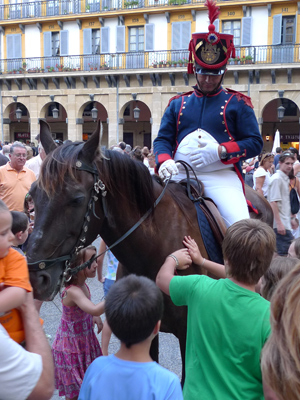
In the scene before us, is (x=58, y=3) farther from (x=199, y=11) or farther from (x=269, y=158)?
(x=269, y=158)

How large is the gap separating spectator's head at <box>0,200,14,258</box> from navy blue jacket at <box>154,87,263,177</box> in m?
1.91

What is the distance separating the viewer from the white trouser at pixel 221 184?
3.34 meters

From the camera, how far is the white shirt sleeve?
133 cm

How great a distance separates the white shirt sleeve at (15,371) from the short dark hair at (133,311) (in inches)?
12.6

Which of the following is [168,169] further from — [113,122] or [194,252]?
[113,122]

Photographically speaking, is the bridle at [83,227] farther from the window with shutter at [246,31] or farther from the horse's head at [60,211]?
the window with shutter at [246,31]

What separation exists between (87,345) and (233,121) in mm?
2120

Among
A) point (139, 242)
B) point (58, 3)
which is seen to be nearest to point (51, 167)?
point (139, 242)

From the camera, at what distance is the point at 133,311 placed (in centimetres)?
158

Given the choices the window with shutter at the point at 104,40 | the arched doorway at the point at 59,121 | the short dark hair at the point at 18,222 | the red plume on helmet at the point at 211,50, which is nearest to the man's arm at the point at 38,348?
the short dark hair at the point at 18,222

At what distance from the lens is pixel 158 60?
2486cm

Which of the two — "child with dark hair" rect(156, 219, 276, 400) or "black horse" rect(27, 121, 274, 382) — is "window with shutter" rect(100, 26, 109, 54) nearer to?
"black horse" rect(27, 121, 274, 382)

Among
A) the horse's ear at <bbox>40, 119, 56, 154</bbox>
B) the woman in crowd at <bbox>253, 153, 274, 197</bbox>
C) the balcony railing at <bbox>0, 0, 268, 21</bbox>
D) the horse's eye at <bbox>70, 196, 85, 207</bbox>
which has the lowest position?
the woman in crowd at <bbox>253, 153, 274, 197</bbox>

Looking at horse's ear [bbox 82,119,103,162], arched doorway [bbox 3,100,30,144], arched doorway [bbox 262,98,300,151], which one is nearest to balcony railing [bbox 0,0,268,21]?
arched doorway [bbox 3,100,30,144]
